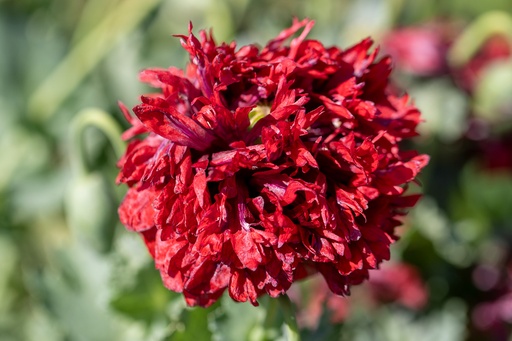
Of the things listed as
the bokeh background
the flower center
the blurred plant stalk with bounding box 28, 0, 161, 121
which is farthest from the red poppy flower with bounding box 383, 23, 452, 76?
the flower center

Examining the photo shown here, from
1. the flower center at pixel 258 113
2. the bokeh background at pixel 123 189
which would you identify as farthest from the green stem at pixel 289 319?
the bokeh background at pixel 123 189

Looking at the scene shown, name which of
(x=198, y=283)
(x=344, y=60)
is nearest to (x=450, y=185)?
(x=344, y=60)

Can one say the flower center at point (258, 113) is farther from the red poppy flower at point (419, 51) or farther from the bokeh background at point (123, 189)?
the red poppy flower at point (419, 51)

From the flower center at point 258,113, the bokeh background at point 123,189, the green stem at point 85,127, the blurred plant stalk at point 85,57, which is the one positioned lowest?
the bokeh background at point 123,189

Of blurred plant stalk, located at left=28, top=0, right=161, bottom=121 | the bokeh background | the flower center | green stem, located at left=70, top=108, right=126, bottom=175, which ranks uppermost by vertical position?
the flower center

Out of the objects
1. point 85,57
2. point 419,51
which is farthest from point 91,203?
point 419,51

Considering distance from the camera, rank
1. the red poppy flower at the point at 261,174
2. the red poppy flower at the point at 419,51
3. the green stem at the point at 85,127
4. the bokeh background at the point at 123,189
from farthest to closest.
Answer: the red poppy flower at the point at 419,51, the bokeh background at the point at 123,189, the green stem at the point at 85,127, the red poppy flower at the point at 261,174

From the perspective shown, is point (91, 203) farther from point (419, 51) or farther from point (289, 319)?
point (419, 51)

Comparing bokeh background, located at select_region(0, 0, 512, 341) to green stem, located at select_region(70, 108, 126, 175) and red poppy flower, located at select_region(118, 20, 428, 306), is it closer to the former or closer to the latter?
green stem, located at select_region(70, 108, 126, 175)

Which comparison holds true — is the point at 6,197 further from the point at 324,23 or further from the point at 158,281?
the point at 324,23
